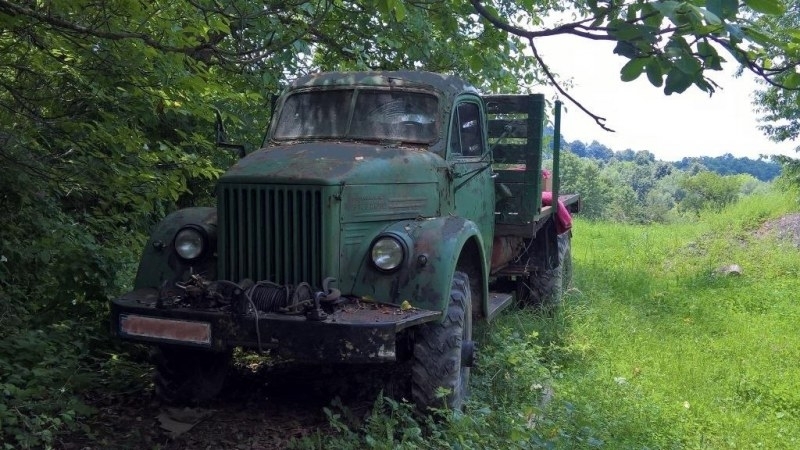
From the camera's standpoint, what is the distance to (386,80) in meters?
5.55

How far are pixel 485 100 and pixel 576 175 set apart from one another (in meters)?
39.7

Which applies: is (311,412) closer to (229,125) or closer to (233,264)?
(233,264)

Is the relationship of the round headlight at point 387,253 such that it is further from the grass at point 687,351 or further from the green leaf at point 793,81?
the green leaf at point 793,81

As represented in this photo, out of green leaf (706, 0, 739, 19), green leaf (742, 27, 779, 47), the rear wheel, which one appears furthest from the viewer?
the rear wheel

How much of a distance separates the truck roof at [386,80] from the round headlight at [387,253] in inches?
61.7

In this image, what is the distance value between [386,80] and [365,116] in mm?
324

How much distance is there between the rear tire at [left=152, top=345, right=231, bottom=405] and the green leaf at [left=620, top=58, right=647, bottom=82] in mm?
2940

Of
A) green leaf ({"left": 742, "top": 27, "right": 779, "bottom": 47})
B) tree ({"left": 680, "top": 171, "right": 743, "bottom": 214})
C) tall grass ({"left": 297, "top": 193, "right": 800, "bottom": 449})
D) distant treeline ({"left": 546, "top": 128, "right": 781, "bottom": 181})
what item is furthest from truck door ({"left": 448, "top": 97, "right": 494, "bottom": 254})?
distant treeline ({"left": 546, "top": 128, "right": 781, "bottom": 181})

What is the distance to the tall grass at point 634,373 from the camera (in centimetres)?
432

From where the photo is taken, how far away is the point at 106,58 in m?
4.98

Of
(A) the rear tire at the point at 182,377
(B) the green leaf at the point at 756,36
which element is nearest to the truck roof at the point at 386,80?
Answer: (A) the rear tire at the point at 182,377

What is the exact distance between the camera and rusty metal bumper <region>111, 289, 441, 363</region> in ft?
12.8

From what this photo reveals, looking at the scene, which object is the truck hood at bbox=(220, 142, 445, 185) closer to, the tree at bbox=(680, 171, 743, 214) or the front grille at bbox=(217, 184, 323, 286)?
the front grille at bbox=(217, 184, 323, 286)

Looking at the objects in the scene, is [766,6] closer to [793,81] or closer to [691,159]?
[793,81]
